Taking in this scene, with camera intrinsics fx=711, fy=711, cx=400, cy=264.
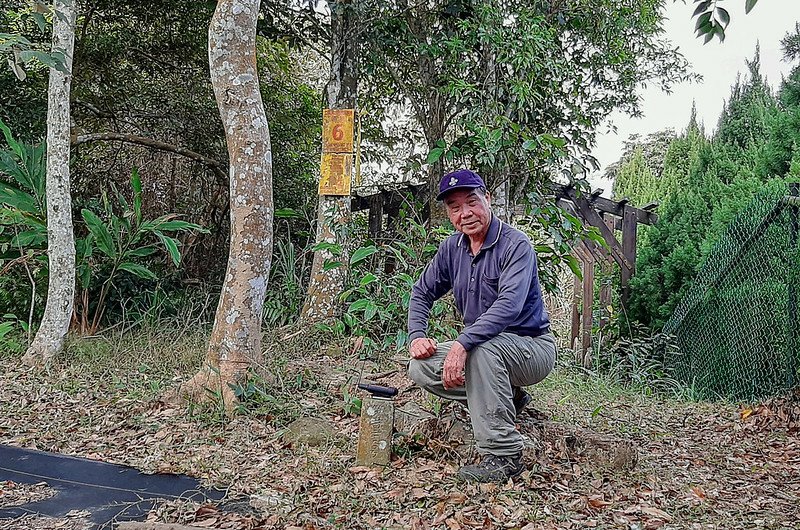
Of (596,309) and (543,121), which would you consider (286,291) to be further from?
(596,309)

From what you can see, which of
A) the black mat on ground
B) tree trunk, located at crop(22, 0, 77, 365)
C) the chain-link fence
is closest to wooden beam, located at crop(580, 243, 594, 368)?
the chain-link fence

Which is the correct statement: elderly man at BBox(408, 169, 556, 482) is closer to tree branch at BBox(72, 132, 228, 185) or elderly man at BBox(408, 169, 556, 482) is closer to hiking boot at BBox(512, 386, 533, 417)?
hiking boot at BBox(512, 386, 533, 417)

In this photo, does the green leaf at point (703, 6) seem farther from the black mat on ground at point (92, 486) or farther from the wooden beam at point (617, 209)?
the wooden beam at point (617, 209)

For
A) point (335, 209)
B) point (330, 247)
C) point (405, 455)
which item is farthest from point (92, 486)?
point (335, 209)

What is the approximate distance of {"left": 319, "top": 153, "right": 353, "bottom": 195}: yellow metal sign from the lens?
586 cm

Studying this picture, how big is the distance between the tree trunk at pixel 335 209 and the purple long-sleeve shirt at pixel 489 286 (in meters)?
2.47

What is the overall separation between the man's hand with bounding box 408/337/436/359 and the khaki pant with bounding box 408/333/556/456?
0.22 ft

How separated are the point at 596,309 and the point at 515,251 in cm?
520

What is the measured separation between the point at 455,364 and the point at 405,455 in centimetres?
71

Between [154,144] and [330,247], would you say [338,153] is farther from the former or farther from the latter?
[154,144]

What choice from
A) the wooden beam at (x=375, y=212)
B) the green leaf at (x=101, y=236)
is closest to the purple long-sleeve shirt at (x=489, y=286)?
the green leaf at (x=101, y=236)

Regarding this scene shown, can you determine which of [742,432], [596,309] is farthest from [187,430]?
[596,309]

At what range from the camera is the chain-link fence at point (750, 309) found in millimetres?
4941

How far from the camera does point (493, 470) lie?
3021 millimetres
